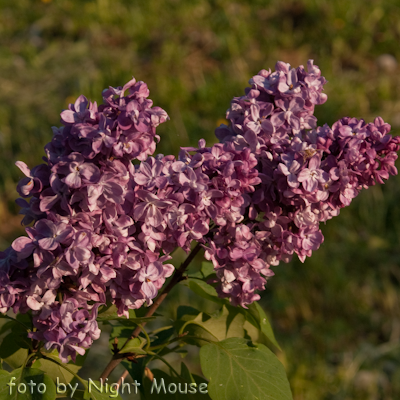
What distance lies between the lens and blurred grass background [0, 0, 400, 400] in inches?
123

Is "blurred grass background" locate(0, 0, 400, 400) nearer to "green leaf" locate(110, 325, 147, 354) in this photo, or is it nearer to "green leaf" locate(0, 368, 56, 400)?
"green leaf" locate(110, 325, 147, 354)

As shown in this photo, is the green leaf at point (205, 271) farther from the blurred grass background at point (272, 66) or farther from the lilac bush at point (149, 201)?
the blurred grass background at point (272, 66)

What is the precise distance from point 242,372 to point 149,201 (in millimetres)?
499

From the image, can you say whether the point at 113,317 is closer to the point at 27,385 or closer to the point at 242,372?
the point at 27,385

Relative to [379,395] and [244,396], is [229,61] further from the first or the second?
[244,396]

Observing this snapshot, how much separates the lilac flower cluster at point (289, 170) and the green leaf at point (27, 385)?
43cm

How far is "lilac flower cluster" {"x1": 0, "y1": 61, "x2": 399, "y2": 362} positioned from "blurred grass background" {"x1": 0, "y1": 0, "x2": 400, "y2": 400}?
182cm

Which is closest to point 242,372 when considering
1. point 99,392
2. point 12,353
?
point 99,392

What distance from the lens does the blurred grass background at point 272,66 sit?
3133mm

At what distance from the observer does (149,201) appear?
107 cm

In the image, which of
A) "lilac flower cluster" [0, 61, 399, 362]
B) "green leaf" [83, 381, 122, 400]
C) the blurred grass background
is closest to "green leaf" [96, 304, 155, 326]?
"lilac flower cluster" [0, 61, 399, 362]

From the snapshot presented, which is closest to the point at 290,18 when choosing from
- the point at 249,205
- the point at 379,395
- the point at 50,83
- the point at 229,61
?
the point at 229,61

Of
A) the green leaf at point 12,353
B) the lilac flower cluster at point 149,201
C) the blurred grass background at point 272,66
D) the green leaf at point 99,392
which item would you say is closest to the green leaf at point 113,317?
the lilac flower cluster at point 149,201

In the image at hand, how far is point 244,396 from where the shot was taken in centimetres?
125
